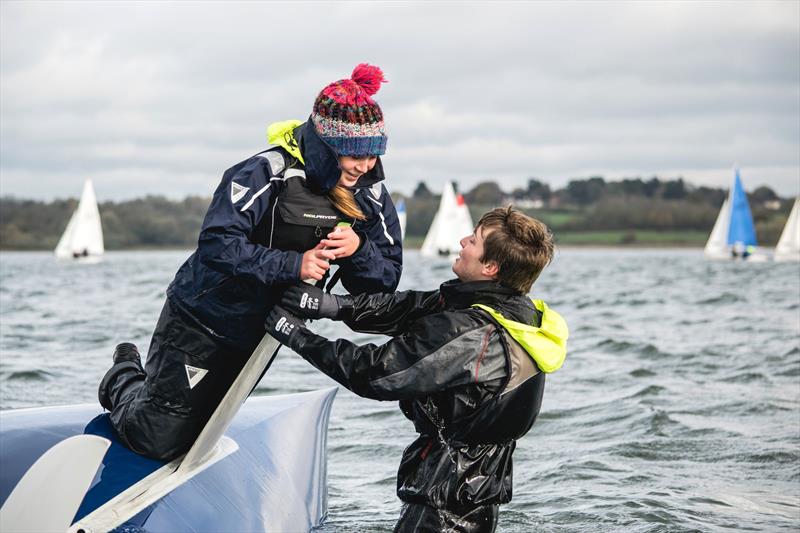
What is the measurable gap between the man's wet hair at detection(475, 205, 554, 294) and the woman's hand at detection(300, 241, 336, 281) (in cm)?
63

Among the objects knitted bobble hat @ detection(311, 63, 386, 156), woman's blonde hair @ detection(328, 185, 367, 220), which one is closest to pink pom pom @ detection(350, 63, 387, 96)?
knitted bobble hat @ detection(311, 63, 386, 156)

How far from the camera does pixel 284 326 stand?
143 inches

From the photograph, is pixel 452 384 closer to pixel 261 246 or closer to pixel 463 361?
pixel 463 361

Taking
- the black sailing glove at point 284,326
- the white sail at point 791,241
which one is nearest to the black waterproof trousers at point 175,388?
the black sailing glove at point 284,326

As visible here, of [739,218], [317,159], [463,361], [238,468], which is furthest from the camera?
[739,218]

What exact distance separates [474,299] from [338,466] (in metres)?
3.98

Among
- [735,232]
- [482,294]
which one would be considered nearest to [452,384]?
[482,294]

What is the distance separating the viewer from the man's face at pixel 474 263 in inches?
150

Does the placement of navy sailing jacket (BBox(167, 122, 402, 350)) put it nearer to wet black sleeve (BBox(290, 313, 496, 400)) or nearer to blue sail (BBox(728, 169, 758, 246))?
wet black sleeve (BBox(290, 313, 496, 400))

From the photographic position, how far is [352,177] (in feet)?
12.4

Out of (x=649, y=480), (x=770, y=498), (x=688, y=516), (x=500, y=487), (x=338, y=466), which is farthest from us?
(x=338, y=466)

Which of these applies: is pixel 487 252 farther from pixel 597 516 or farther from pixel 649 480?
pixel 649 480

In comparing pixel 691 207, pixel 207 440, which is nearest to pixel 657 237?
pixel 691 207

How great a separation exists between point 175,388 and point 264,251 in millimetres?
852
